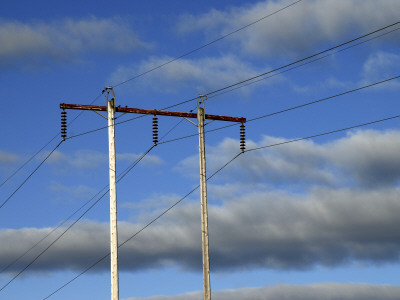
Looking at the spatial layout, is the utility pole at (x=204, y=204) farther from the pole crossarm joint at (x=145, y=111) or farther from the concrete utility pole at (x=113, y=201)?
the concrete utility pole at (x=113, y=201)

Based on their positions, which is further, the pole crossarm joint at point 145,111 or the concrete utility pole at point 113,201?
the pole crossarm joint at point 145,111

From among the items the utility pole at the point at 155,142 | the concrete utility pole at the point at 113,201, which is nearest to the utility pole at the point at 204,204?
the utility pole at the point at 155,142

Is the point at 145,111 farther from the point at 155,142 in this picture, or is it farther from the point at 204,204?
the point at 204,204

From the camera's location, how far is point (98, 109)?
3638 cm

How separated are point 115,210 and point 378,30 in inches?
483

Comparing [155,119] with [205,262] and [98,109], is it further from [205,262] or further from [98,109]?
[205,262]

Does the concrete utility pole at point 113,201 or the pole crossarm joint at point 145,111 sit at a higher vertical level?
the pole crossarm joint at point 145,111

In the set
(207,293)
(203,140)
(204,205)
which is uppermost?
(203,140)

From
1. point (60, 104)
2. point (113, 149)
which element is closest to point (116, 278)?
point (113, 149)

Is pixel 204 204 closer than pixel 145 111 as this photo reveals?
Yes

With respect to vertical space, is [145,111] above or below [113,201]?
above

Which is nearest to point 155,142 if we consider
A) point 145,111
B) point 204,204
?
point 145,111

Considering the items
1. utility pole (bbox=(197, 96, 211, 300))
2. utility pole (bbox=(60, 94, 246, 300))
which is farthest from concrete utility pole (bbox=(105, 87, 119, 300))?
utility pole (bbox=(197, 96, 211, 300))

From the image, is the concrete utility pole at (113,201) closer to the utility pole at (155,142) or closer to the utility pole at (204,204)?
the utility pole at (155,142)
